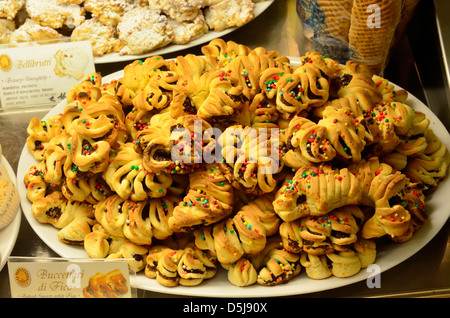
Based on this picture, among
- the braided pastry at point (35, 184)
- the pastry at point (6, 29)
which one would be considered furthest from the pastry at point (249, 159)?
the pastry at point (6, 29)

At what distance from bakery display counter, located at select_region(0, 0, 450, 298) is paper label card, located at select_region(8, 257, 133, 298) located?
4.2 inches

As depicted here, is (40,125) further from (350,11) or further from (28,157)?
(350,11)

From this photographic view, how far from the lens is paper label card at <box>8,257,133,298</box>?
1161 millimetres

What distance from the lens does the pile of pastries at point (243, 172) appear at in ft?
3.96

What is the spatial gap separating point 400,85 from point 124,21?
1126 mm

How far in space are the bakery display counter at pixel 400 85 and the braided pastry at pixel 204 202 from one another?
0.67ft

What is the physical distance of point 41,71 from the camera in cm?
175

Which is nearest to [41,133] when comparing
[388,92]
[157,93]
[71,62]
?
[71,62]

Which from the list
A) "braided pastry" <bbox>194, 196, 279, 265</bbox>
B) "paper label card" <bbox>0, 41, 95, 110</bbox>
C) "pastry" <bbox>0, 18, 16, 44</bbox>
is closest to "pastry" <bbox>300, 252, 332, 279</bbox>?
"braided pastry" <bbox>194, 196, 279, 265</bbox>

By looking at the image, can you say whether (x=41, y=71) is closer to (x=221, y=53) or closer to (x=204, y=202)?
(x=221, y=53)

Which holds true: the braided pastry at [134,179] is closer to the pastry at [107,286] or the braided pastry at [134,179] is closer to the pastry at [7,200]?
the pastry at [107,286]

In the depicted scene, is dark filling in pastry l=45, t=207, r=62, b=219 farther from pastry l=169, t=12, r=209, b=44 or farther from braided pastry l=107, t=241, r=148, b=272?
pastry l=169, t=12, r=209, b=44

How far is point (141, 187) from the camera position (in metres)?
1.28
